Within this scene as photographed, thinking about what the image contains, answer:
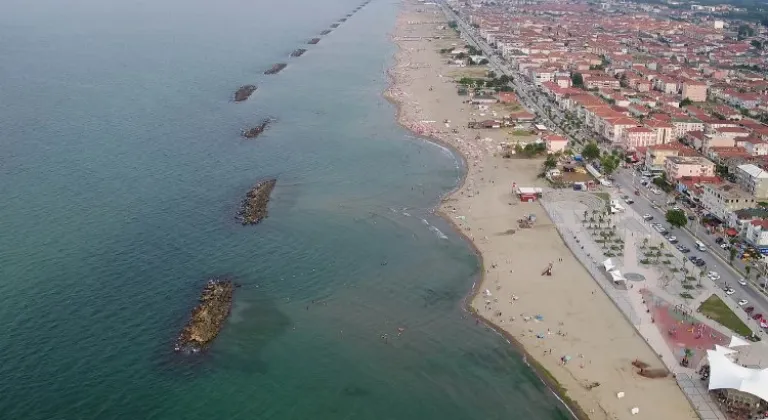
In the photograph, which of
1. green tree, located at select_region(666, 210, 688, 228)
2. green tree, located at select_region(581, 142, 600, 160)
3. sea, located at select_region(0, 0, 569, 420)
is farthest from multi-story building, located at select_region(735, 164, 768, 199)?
sea, located at select_region(0, 0, 569, 420)

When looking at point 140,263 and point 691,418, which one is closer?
point 691,418

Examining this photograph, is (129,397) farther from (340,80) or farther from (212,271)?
(340,80)

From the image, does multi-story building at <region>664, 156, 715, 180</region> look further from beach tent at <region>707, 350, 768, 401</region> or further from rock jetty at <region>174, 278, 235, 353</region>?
rock jetty at <region>174, 278, 235, 353</region>

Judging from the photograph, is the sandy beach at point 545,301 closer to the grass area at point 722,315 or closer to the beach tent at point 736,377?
the beach tent at point 736,377

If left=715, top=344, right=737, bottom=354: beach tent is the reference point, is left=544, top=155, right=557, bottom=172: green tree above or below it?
above

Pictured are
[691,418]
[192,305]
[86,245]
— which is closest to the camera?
[691,418]

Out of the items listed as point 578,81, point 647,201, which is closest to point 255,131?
point 647,201

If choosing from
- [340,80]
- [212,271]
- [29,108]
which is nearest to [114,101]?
[29,108]
